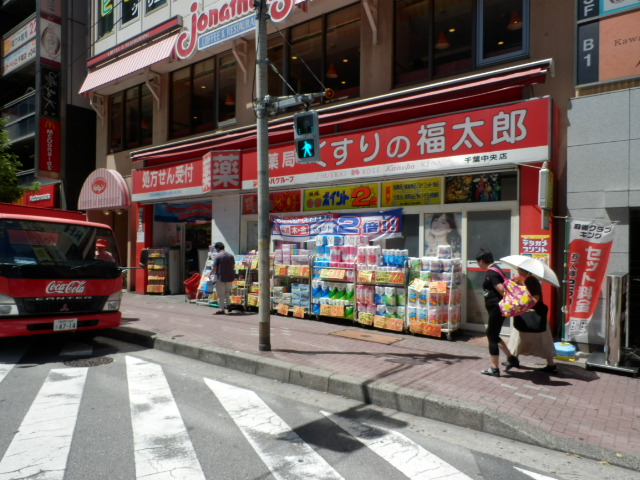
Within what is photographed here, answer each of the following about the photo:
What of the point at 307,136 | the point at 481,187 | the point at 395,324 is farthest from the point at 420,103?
the point at 395,324

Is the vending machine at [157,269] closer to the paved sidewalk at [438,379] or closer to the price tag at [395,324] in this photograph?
the paved sidewalk at [438,379]

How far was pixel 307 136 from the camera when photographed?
7.01 meters

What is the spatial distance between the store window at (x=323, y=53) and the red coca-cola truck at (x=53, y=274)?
570 centimetres

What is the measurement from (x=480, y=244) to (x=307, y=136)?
4159mm

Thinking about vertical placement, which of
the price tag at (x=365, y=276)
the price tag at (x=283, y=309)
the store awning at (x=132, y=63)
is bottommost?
the price tag at (x=283, y=309)

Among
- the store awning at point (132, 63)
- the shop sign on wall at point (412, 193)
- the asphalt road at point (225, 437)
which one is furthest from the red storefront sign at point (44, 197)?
the shop sign on wall at point (412, 193)

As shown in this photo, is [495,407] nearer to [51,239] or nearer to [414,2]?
[51,239]

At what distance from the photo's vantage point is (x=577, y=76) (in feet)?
25.6

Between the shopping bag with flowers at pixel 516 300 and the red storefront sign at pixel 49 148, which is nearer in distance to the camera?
the shopping bag with flowers at pixel 516 300

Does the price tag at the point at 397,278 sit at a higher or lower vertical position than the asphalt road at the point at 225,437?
higher

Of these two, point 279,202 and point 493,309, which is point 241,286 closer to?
point 279,202

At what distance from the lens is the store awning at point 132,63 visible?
45.9ft

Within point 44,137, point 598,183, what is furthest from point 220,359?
point 44,137

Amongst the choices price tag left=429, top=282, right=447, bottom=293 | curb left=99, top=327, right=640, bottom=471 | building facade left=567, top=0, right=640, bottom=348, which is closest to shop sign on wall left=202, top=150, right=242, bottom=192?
curb left=99, top=327, right=640, bottom=471
